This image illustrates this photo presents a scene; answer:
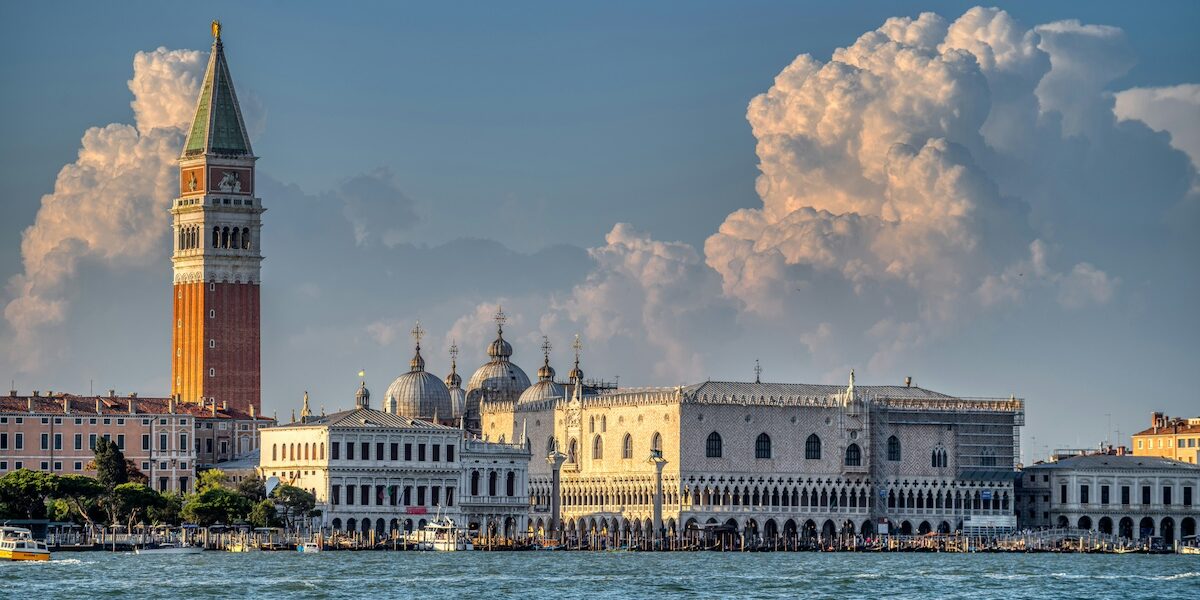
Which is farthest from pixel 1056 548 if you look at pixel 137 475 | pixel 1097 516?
pixel 137 475

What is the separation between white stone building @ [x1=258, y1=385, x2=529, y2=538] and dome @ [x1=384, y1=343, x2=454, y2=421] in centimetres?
1727

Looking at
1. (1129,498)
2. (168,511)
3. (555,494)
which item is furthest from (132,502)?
(1129,498)

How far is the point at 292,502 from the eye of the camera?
445 feet

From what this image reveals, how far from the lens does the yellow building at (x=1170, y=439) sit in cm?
16925

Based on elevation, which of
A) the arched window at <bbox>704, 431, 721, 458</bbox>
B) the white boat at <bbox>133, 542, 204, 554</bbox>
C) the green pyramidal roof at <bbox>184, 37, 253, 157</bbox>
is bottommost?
the white boat at <bbox>133, 542, 204, 554</bbox>

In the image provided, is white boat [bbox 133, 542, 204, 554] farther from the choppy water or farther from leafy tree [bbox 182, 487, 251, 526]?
leafy tree [bbox 182, 487, 251, 526]

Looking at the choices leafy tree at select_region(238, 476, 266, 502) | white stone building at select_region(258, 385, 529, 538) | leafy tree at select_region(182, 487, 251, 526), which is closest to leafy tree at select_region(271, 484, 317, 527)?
leafy tree at select_region(238, 476, 266, 502)

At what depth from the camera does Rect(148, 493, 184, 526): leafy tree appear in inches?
5113

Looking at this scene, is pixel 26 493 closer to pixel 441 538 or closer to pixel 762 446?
pixel 441 538

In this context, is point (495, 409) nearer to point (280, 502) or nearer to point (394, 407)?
point (394, 407)

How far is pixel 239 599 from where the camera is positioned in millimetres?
93500

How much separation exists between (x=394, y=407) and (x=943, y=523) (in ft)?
107

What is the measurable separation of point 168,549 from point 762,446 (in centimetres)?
3490

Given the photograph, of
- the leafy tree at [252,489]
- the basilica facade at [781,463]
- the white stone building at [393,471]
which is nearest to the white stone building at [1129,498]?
the basilica facade at [781,463]
